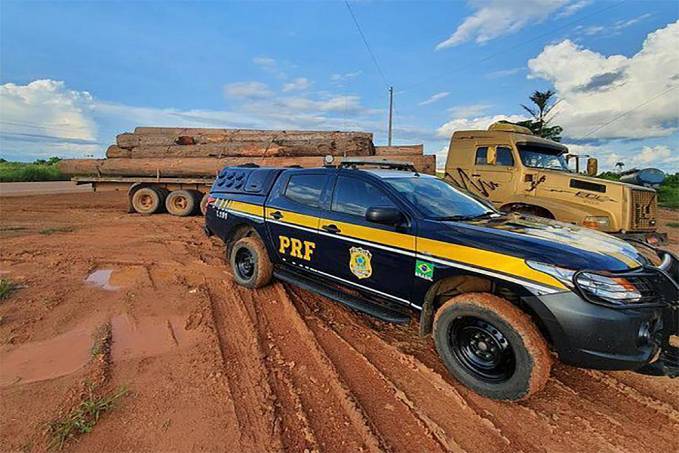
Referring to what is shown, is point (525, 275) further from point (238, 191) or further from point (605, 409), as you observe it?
point (238, 191)

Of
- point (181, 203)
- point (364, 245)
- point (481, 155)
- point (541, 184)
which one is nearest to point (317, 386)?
point (364, 245)

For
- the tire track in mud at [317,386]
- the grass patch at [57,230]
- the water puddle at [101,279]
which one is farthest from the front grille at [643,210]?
the grass patch at [57,230]

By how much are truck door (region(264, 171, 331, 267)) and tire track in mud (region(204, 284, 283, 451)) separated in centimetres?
91

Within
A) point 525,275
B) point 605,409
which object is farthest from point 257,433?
point 605,409

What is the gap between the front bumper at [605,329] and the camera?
2465 mm

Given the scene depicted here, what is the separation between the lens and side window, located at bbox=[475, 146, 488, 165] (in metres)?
7.46

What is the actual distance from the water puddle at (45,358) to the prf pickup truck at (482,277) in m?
2.21

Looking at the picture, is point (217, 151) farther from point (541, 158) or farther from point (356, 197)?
point (356, 197)

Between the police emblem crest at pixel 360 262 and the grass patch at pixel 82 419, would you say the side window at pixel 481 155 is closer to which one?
the police emblem crest at pixel 360 262

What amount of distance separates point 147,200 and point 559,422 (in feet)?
44.2

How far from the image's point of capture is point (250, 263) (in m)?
5.20

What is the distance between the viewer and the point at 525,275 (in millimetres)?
2662

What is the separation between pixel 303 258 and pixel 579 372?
2909mm

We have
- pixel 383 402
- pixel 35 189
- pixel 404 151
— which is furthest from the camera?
pixel 35 189
